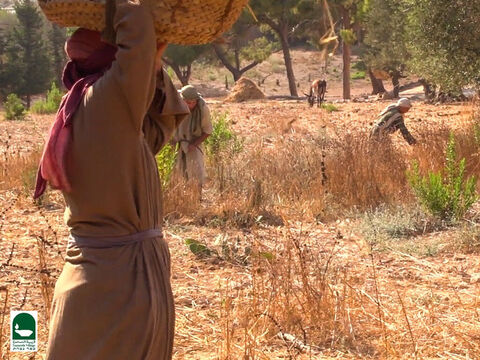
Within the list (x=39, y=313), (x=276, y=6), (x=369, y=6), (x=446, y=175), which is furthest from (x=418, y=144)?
(x=276, y=6)

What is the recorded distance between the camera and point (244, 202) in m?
7.43

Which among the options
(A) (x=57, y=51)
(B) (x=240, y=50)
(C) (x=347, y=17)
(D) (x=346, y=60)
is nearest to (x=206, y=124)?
(D) (x=346, y=60)

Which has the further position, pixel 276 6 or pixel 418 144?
pixel 276 6

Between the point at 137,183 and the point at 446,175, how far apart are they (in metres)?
6.08

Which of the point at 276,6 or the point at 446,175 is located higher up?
the point at 276,6

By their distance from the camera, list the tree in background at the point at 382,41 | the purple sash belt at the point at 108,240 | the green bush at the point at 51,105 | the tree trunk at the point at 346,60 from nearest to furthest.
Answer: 1. the purple sash belt at the point at 108,240
2. the green bush at the point at 51,105
3. the tree trunk at the point at 346,60
4. the tree in background at the point at 382,41

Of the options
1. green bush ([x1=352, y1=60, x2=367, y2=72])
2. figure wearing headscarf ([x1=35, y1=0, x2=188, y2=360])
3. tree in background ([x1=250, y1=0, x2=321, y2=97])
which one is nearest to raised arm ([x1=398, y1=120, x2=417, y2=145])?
figure wearing headscarf ([x1=35, y1=0, x2=188, y2=360])

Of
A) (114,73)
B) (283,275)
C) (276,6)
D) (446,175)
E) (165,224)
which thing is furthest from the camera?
(276,6)

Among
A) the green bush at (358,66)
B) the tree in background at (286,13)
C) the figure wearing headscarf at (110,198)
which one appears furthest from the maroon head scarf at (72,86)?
the green bush at (358,66)

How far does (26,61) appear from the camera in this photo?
34.1 meters

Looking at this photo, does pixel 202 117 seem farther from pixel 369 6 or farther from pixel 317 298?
pixel 369 6

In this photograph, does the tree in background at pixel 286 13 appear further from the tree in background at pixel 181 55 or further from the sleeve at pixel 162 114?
the sleeve at pixel 162 114

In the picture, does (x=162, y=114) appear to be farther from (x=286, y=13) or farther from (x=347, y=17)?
(x=286, y=13)

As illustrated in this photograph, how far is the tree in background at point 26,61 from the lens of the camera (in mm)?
33312
